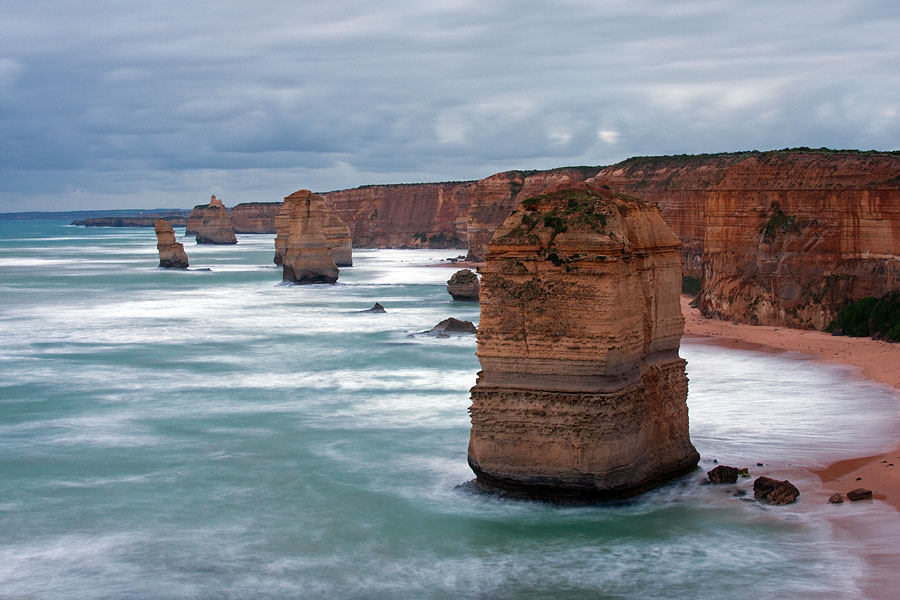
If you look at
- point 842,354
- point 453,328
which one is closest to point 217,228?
point 453,328

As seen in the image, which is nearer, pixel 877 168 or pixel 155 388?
pixel 155 388

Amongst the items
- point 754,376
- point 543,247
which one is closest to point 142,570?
point 543,247

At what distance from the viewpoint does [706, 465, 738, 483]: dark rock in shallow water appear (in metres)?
14.1

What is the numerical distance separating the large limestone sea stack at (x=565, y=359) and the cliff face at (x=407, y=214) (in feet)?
300

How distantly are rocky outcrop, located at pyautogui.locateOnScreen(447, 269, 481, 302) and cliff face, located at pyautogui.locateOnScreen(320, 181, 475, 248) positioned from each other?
58.8 m

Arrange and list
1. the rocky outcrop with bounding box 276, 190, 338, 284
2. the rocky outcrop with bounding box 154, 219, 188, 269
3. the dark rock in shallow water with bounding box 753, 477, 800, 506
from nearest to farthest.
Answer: the dark rock in shallow water with bounding box 753, 477, 800, 506 → the rocky outcrop with bounding box 276, 190, 338, 284 → the rocky outcrop with bounding box 154, 219, 188, 269

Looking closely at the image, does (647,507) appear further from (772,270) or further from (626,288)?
(772,270)

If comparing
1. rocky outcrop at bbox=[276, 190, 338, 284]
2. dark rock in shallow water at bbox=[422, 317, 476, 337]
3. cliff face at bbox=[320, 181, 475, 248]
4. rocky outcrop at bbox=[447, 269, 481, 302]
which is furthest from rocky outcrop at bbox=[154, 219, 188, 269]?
dark rock in shallow water at bbox=[422, 317, 476, 337]

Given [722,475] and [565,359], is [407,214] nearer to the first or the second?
[722,475]

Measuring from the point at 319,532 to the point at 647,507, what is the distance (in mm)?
4515

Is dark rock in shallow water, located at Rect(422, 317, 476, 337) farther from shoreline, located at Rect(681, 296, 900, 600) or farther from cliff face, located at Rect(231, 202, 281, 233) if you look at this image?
cliff face, located at Rect(231, 202, 281, 233)

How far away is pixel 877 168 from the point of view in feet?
96.5

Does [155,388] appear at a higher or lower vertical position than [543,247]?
lower

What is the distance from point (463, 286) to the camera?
4547 centimetres
